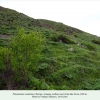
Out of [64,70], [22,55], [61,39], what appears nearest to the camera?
[22,55]

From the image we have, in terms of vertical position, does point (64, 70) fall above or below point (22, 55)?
below

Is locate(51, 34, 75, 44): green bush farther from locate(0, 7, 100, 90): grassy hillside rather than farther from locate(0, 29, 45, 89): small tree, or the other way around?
locate(0, 29, 45, 89): small tree

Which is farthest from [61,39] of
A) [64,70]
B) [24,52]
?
[24,52]

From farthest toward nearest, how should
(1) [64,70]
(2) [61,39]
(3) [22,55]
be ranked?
(2) [61,39] < (1) [64,70] < (3) [22,55]

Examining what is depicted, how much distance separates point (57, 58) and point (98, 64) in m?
5.43

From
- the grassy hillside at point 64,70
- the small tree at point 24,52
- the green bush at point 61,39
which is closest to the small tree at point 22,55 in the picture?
the small tree at point 24,52

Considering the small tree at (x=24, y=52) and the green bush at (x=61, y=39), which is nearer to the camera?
the small tree at (x=24, y=52)

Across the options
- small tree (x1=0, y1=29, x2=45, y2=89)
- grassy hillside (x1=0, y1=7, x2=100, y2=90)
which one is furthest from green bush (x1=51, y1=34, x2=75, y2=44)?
small tree (x1=0, y1=29, x2=45, y2=89)

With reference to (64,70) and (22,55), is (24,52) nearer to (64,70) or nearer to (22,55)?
(22,55)

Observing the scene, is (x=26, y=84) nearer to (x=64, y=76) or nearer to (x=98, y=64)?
(x=64, y=76)

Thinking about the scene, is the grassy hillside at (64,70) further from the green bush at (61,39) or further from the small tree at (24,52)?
the green bush at (61,39)

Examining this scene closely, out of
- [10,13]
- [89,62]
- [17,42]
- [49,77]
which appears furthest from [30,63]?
[10,13]

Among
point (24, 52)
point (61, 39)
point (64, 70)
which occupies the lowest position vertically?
point (64, 70)

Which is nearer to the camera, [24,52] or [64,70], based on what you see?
[24,52]
